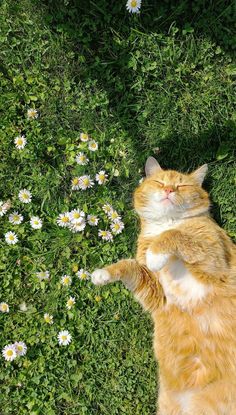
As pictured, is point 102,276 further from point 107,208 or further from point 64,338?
point 64,338

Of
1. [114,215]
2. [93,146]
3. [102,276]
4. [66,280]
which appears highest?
[93,146]

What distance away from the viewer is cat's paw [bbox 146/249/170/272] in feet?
9.43

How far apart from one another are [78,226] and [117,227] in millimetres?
340

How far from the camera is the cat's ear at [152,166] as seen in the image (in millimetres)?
3652

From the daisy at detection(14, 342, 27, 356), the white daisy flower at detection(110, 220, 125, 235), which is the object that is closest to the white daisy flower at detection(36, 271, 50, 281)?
the daisy at detection(14, 342, 27, 356)

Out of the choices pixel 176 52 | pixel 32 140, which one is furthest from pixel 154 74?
pixel 32 140

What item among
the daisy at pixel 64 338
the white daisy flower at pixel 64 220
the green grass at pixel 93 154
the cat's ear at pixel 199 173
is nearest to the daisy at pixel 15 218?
the green grass at pixel 93 154

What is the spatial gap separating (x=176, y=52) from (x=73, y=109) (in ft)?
3.32

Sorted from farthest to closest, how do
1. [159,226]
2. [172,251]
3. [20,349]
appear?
[20,349], [159,226], [172,251]

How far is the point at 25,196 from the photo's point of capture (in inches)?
155

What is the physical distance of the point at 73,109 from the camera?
13.0ft

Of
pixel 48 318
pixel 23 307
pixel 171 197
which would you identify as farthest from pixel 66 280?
pixel 171 197

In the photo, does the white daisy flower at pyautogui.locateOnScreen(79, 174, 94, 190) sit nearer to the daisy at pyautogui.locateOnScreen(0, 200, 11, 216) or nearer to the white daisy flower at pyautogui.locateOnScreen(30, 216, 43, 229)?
the white daisy flower at pyautogui.locateOnScreen(30, 216, 43, 229)

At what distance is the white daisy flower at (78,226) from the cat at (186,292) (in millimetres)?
683
